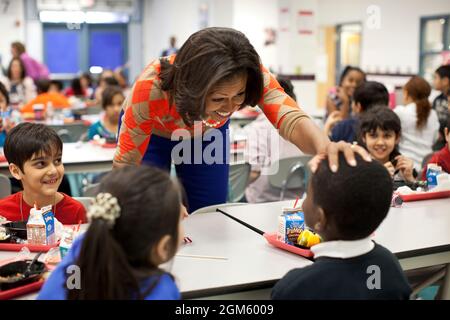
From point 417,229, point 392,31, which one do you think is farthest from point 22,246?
point 392,31

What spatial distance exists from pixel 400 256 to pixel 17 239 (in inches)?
52.3

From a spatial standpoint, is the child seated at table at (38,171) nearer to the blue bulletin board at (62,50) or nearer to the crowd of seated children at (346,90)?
the crowd of seated children at (346,90)

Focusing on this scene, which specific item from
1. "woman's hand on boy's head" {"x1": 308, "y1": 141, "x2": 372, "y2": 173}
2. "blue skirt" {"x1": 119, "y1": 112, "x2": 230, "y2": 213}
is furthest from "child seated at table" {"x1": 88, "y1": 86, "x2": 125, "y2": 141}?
"woman's hand on boy's head" {"x1": 308, "y1": 141, "x2": 372, "y2": 173}

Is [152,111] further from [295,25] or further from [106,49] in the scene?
[106,49]

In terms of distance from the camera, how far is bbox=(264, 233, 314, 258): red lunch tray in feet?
6.06

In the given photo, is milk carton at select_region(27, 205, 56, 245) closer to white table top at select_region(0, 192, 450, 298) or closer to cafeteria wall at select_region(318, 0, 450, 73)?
white table top at select_region(0, 192, 450, 298)

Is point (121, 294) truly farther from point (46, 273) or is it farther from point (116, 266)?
point (46, 273)

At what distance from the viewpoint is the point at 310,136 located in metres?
1.98

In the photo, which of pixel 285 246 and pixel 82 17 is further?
pixel 82 17

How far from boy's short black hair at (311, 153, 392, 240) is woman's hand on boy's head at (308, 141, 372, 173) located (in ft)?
0.04

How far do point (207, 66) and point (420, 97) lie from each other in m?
3.52

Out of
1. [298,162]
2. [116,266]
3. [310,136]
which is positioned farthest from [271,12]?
[116,266]

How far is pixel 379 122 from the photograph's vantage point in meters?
3.39
